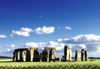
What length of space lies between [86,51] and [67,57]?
6.13 metres

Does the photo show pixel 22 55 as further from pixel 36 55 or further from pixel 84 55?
pixel 84 55

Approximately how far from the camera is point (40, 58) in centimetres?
4075

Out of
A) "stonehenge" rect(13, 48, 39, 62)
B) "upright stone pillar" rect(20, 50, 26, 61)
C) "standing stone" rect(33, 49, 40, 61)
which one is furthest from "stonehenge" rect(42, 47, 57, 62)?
"upright stone pillar" rect(20, 50, 26, 61)

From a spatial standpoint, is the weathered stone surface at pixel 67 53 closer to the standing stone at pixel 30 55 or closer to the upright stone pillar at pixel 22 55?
the standing stone at pixel 30 55

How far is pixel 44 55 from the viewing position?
131 ft

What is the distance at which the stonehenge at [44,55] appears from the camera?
3653 cm

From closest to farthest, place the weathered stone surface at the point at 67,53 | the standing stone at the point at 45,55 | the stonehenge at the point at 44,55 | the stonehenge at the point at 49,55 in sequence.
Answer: the weathered stone surface at the point at 67,53
the stonehenge at the point at 44,55
the standing stone at the point at 45,55
the stonehenge at the point at 49,55

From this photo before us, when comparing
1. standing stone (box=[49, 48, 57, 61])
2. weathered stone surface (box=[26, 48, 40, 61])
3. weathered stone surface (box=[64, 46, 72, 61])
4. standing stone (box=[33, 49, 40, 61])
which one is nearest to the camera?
weathered stone surface (box=[64, 46, 72, 61])

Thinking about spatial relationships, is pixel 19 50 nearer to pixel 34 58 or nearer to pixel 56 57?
pixel 34 58

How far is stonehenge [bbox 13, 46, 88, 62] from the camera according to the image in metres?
36.5

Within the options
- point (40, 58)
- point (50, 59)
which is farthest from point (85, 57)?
point (40, 58)

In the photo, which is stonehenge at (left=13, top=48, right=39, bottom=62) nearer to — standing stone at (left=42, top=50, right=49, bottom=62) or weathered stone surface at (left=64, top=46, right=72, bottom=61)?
standing stone at (left=42, top=50, right=49, bottom=62)

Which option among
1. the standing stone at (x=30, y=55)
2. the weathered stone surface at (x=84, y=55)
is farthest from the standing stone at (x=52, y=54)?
the weathered stone surface at (x=84, y=55)

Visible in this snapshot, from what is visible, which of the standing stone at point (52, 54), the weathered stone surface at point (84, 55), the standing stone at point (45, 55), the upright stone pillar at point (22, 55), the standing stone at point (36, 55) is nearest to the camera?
the weathered stone surface at point (84, 55)
